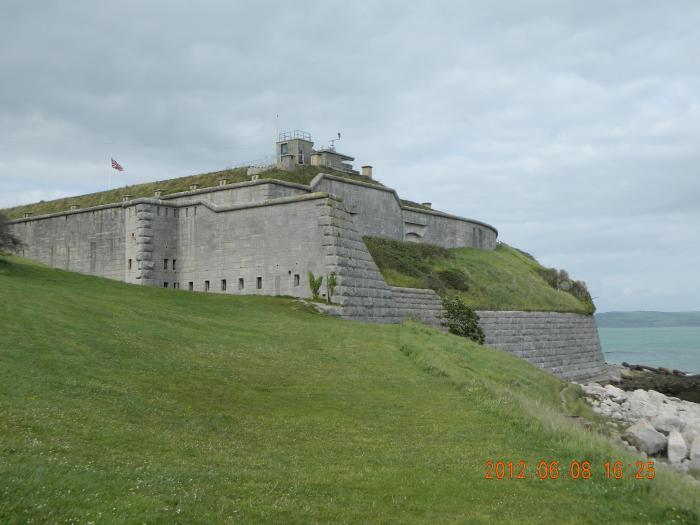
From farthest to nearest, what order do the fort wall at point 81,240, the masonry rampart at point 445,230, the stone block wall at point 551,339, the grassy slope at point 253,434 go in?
the masonry rampart at point 445,230, the stone block wall at point 551,339, the fort wall at point 81,240, the grassy slope at point 253,434

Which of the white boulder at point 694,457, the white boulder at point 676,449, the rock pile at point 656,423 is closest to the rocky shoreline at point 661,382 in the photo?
the rock pile at point 656,423

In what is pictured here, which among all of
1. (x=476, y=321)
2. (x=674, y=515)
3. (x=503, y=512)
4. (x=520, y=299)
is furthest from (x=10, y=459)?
(x=520, y=299)

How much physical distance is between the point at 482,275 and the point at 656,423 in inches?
1146

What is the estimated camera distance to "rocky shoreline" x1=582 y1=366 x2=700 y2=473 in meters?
22.3

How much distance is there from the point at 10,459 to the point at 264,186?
3353 cm

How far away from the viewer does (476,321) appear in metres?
43.9

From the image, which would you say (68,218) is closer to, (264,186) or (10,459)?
(264,186)

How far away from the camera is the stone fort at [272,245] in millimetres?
37000

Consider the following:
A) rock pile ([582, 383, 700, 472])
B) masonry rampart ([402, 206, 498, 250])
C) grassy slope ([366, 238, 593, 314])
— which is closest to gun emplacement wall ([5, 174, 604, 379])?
masonry rampart ([402, 206, 498, 250])

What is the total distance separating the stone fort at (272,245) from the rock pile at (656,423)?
34.4 ft

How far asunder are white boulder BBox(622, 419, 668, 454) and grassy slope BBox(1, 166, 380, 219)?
29.5 metres
